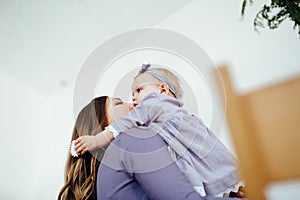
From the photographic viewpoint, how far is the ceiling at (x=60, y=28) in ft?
4.21

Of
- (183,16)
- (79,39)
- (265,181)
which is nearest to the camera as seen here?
(265,181)

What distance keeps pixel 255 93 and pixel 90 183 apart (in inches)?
18.6

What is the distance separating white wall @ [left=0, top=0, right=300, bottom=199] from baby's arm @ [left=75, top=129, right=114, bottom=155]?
309 mm

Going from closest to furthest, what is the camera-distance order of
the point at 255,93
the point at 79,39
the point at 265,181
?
the point at 265,181 → the point at 255,93 → the point at 79,39

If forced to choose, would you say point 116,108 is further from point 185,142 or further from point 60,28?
point 60,28

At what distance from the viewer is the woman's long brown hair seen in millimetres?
687

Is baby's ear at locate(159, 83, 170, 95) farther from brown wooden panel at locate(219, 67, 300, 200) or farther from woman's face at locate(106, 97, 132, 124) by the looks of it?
brown wooden panel at locate(219, 67, 300, 200)

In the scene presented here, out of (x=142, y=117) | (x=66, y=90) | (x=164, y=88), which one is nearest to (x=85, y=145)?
(x=142, y=117)

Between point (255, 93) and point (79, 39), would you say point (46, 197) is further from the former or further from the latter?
point (255, 93)

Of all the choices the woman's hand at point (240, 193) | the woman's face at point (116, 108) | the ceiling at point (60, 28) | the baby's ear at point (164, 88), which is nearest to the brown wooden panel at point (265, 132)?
the woman's hand at point (240, 193)

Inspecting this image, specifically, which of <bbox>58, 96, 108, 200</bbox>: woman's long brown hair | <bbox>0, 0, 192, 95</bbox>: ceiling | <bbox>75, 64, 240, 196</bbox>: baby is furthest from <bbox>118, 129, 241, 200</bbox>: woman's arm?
<bbox>0, 0, 192, 95</bbox>: ceiling

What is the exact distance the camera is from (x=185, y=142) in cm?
60

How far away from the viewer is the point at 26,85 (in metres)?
1.62

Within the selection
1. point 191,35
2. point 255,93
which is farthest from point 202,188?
point 191,35
